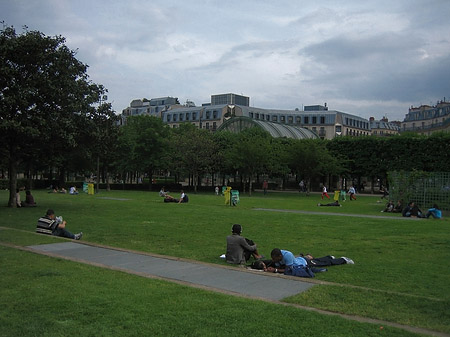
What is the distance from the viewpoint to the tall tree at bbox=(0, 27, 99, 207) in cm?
2272

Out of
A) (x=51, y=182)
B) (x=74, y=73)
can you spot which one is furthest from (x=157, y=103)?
(x=74, y=73)

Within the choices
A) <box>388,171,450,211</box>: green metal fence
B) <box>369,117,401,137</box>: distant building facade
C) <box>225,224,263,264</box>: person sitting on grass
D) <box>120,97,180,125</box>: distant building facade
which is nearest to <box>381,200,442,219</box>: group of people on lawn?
<box>388,171,450,211</box>: green metal fence

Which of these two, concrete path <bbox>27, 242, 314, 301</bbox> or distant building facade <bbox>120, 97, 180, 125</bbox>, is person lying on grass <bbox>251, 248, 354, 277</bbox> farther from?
distant building facade <bbox>120, 97, 180, 125</bbox>

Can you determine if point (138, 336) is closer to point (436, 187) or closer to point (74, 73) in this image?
point (74, 73)

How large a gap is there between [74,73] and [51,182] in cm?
3845

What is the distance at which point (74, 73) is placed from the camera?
26.0m

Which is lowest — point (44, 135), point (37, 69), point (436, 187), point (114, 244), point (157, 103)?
point (114, 244)

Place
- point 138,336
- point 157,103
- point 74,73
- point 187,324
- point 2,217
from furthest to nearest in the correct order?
point 157,103 → point 74,73 → point 2,217 → point 187,324 → point 138,336

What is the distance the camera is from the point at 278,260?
9562mm

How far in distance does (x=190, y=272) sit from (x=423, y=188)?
22.6 meters

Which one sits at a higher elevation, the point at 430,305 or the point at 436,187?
the point at 436,187

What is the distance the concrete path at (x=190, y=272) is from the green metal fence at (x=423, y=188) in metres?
21.5

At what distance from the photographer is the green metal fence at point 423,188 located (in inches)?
1041

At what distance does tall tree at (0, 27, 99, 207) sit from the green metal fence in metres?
20.9
